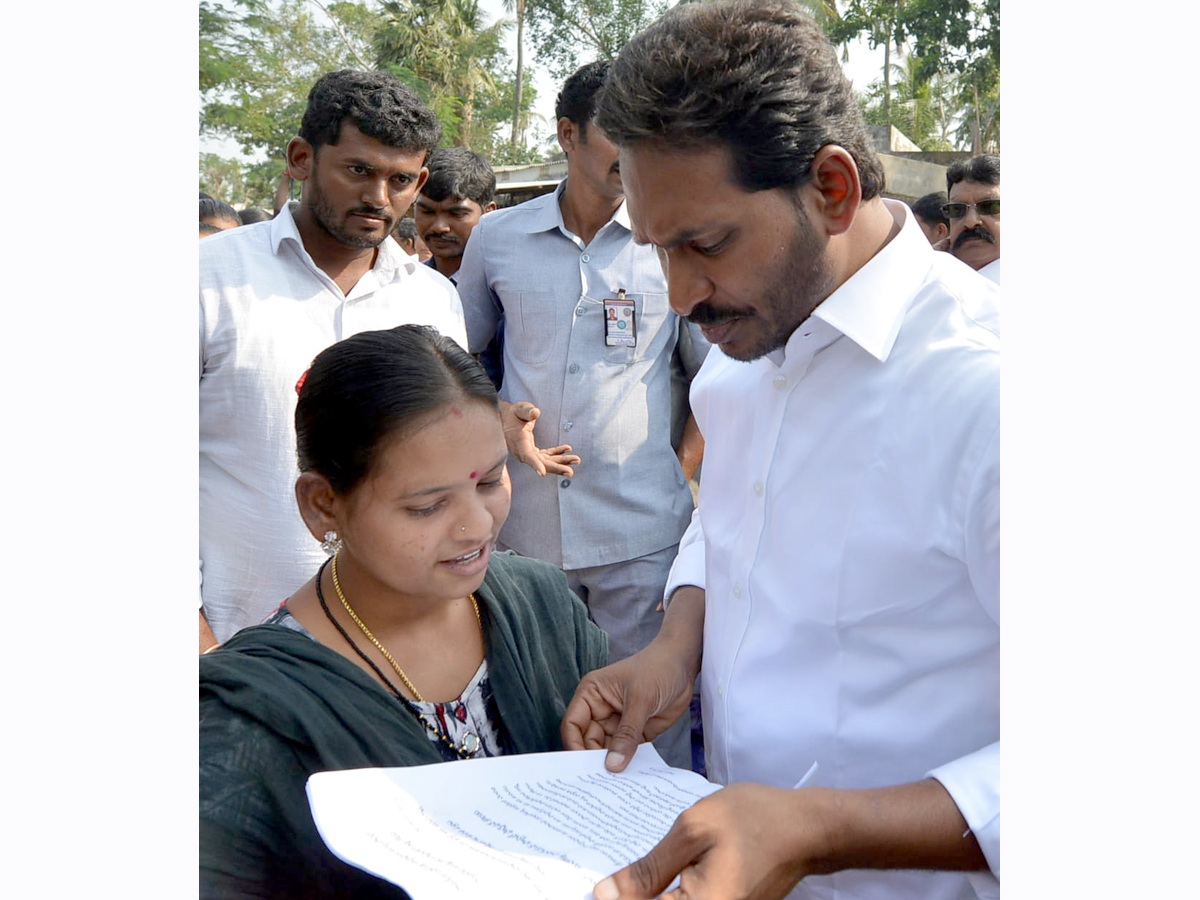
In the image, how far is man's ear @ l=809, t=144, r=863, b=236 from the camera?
1.41 m

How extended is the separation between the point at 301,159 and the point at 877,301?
1.94 m

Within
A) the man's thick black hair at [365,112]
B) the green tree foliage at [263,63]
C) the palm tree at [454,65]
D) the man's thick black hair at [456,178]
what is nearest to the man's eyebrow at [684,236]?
the green tree foliage at [263,63]

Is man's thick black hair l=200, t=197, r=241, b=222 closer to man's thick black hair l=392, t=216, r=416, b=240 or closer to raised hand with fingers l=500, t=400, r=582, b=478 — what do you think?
man's thick black hair l=392, t=216, r=416, b=240

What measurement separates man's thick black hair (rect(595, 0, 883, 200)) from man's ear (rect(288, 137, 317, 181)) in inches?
62.8

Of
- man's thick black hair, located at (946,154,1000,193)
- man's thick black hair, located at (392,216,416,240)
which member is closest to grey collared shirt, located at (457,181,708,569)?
man's thick black hair, located at (946,154,1000,193)

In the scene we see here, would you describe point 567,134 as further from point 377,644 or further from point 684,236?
point 377,644

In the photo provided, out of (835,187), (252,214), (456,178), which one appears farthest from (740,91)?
(252,214)

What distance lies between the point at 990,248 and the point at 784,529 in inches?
87.9

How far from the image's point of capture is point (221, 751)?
1.36m

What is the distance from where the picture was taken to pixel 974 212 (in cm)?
370

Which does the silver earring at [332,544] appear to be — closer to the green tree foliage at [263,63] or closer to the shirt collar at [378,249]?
the green tree foliage at [263,63]

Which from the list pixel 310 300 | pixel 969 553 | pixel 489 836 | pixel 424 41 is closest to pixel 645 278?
pixel 310 300

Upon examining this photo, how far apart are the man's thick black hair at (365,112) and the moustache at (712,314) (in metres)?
1.55

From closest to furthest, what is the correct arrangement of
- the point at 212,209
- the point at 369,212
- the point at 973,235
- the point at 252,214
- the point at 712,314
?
1. the point at 712,314
2. the point at 369,212
3. the point at 973,235
4. the point at 212,209
5. the point at 252,214
